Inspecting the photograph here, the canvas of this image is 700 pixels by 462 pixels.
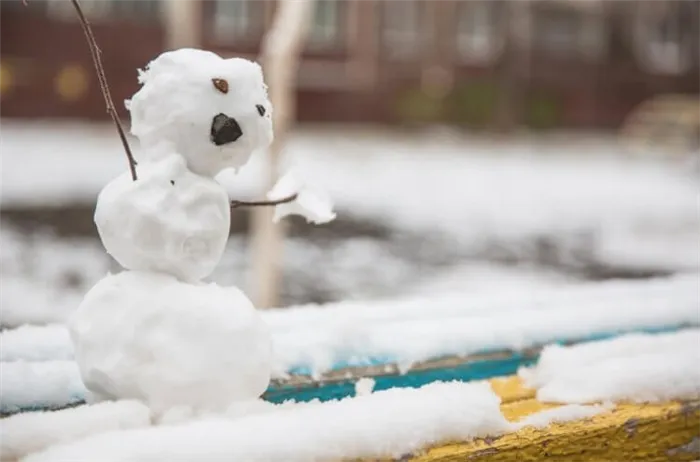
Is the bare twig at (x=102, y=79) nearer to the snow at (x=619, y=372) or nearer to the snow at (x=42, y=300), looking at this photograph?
the snow at (x=619, y=372)

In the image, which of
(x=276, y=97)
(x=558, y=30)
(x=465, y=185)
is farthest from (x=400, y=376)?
(x=558, y=30)

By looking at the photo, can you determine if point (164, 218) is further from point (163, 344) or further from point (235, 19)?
point (235, 19)

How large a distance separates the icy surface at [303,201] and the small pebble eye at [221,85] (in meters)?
0.16

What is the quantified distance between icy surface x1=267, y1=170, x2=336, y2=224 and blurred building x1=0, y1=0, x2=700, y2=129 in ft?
29.6

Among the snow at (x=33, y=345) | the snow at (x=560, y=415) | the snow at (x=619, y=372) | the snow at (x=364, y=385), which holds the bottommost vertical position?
the snow at (x=560, y=415)

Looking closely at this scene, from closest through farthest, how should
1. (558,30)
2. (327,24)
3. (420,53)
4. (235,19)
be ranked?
(235,19)
(327,24)
(420,53)
(558,30)

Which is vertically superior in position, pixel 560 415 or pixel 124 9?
pixel 124 9

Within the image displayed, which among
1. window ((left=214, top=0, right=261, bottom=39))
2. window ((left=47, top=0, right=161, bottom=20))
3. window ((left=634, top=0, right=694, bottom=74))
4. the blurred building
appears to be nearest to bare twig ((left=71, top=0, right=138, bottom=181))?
the blurred building

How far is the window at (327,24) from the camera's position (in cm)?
1252

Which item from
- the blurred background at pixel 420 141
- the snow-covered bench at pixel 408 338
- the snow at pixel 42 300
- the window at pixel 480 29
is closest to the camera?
the snow-covered bench at pixel 408 338

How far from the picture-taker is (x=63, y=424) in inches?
31.3

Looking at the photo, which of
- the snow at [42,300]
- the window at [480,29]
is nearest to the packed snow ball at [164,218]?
the snow at [42,300]

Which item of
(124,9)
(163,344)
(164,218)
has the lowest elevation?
(163,344)

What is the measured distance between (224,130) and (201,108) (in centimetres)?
3
